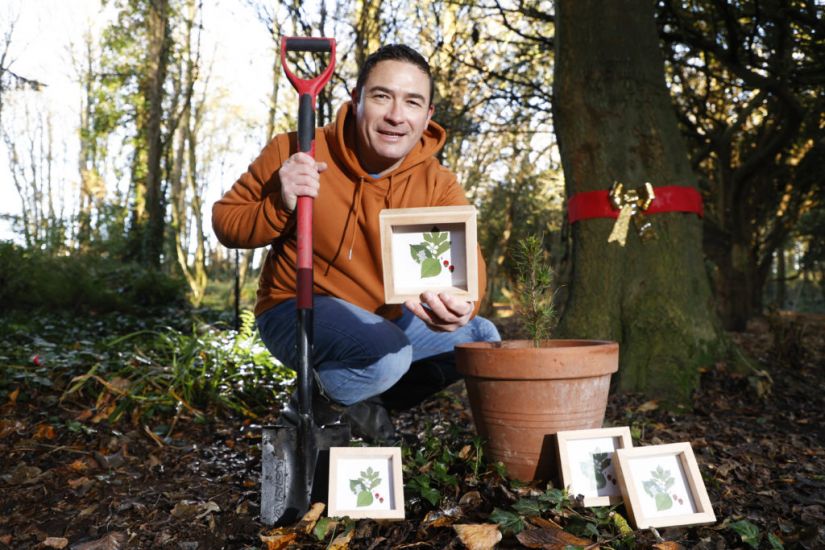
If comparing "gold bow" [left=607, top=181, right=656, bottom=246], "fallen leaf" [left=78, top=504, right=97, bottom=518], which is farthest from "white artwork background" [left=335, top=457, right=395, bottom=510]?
"gold bow" [left=607, top=181, right=656, bottom=246]

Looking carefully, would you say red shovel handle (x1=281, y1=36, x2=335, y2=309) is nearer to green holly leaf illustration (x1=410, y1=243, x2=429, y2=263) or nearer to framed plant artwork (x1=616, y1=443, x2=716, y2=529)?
green holly leaf illustration (x1=410, y1=243, x2=429, y2=263)

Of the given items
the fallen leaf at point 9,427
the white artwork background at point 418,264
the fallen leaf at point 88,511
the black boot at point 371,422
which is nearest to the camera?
the white artwork background at point 418,264

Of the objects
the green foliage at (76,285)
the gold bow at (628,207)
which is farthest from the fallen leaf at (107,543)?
the green foliage at (76,285)

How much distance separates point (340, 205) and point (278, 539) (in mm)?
1228

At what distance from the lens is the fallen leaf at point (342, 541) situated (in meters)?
1.77

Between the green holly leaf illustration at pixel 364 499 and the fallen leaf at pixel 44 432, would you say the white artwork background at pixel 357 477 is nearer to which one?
the green holly leaf illustration at pixel 364 499

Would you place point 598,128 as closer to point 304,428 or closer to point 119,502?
point 304,428

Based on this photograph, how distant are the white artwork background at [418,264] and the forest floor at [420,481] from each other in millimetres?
613

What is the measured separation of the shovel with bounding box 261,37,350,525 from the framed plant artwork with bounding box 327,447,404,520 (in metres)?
0.13

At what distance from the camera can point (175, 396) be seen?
338 centimetres

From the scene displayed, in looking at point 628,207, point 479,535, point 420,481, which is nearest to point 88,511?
point 420,481

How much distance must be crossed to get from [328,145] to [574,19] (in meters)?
2.22

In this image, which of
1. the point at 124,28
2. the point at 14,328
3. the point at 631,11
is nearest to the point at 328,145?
the point at 631,11

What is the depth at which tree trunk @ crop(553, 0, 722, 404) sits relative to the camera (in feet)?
11.7
